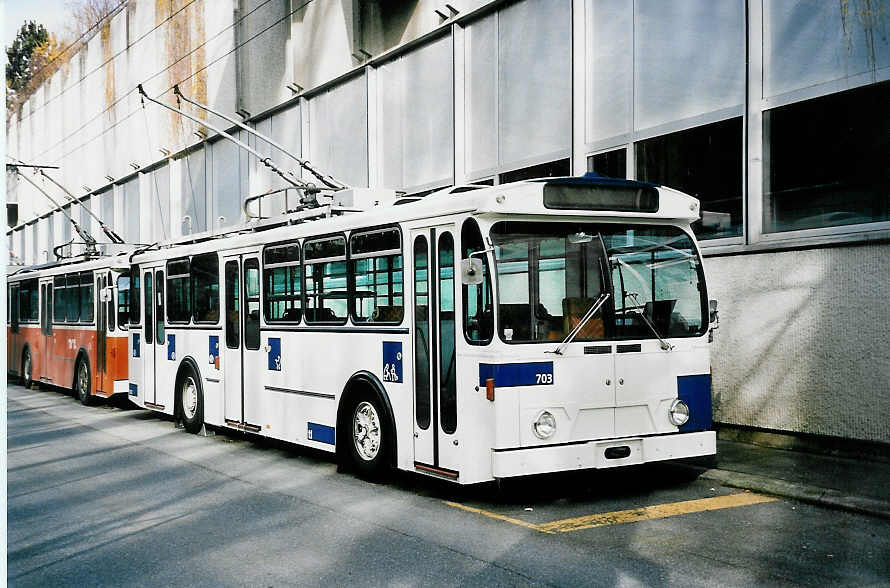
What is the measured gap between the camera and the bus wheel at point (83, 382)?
770 inches

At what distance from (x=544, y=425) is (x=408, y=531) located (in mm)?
1410

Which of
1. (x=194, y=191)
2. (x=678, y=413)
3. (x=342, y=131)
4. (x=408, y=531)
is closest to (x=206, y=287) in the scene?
(x=408, y=531)

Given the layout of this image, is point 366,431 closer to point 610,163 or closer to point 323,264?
point 323,264

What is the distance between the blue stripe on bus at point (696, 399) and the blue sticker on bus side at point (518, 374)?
1.34 meters

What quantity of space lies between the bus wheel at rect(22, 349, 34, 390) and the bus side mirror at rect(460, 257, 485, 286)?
19.7 metres

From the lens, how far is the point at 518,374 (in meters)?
7.89

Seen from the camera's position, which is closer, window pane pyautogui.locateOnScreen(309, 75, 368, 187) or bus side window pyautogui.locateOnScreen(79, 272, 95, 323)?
bus side window pyautogui.locateOnScreen(79, 272, 95, 323)

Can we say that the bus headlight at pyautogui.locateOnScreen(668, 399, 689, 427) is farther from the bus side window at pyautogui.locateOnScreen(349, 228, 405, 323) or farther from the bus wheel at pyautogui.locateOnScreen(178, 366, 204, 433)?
the bus wheel at pyautogui.locateOnScreen(178, 366, 204, 433)

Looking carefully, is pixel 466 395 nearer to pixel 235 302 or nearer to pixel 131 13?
pixel 235 302

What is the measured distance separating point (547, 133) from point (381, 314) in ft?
23.7

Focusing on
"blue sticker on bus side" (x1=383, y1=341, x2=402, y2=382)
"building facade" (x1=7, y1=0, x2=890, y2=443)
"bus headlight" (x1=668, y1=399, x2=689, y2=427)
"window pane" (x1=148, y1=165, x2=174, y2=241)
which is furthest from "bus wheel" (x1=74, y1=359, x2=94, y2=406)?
"bus headlight" (x1=668, y1=399, x2=689, y2=427)

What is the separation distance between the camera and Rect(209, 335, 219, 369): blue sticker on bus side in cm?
1351

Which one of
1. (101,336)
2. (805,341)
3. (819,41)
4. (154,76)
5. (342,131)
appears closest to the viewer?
(805,341)

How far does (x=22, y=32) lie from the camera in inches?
2854
